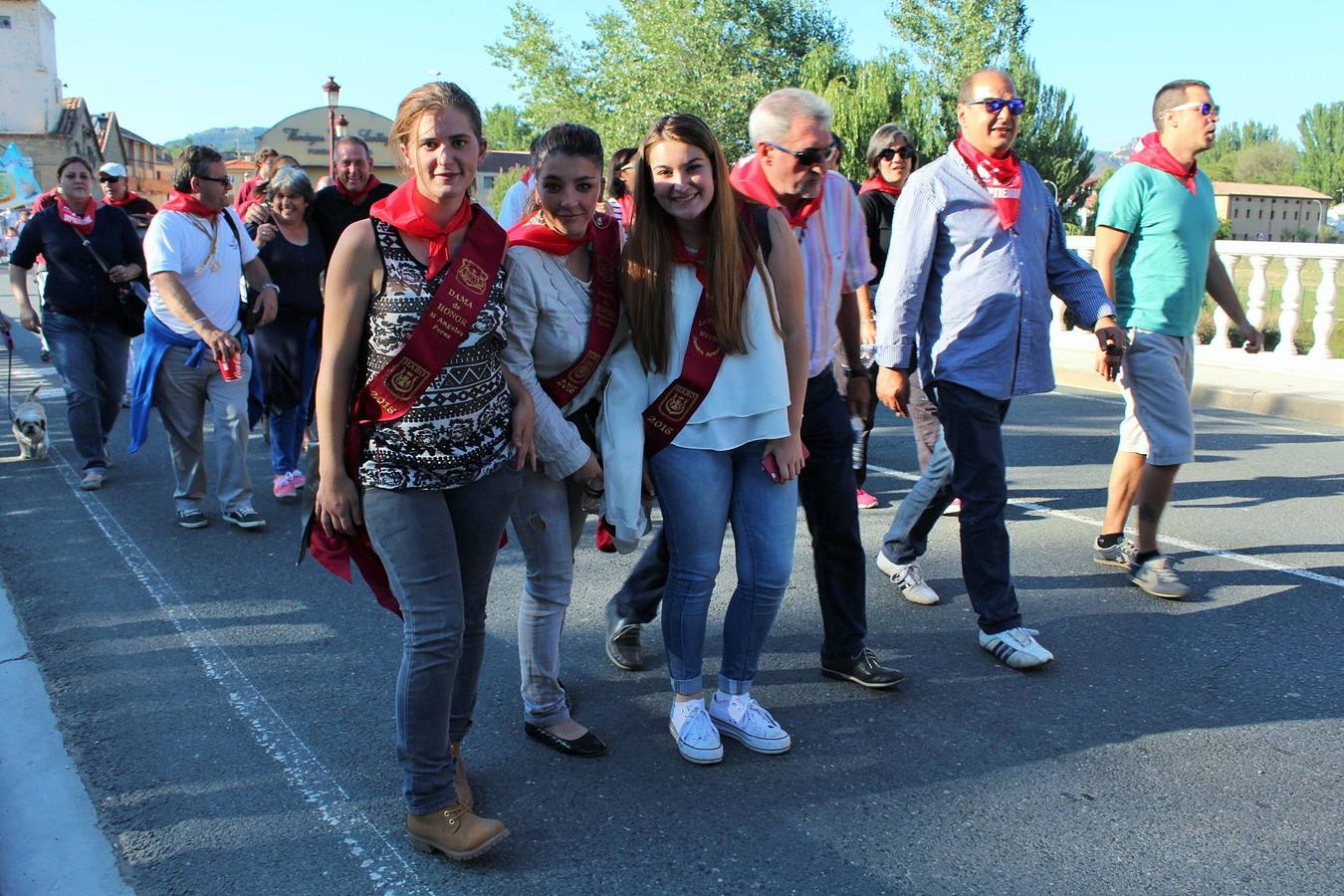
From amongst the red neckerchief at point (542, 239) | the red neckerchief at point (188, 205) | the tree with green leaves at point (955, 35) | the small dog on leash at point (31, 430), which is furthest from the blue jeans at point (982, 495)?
the tree with green leaves at point (955, 35)

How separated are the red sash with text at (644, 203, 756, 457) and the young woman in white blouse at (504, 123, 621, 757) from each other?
0.64 ft

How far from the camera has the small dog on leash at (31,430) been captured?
7.55 meters

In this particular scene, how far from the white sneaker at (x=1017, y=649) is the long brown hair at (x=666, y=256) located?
1711 mm

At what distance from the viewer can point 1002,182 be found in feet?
13.1

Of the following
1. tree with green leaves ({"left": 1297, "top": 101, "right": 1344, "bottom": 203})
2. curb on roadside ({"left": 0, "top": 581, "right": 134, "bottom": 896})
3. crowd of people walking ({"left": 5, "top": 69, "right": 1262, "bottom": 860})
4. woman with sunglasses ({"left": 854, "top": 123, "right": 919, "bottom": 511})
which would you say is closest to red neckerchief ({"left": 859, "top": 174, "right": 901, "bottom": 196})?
woman with sunglasses ({"left": 854, "top": 123, "right": 919, "bottom": 511})

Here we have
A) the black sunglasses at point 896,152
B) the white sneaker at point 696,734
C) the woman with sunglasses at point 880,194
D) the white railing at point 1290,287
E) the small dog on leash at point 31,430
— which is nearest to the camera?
the white sneaker at point 696,734

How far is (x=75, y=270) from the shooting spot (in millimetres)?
6957

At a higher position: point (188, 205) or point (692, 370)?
point (188, 205)

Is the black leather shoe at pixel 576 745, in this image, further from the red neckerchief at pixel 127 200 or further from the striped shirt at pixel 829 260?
the red neckerchief at pixel 127 200

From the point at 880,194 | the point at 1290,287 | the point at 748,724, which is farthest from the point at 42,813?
the point at 1290,287

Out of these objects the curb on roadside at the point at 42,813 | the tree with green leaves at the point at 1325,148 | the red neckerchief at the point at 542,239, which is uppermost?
the tree with green leaves at the point at 1325,148

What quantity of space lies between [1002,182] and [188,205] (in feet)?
13.7

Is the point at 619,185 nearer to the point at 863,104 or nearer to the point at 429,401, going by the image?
the point at 429,401

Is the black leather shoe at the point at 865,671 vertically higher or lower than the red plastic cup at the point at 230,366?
lower
